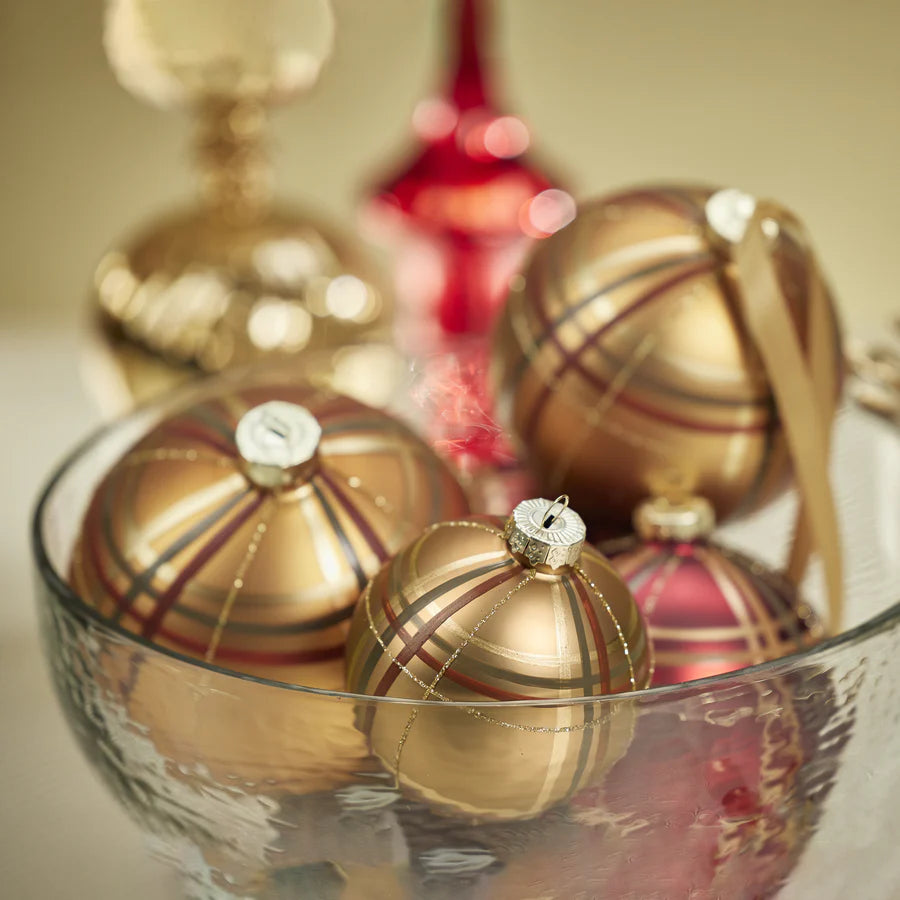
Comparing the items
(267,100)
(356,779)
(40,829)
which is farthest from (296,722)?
(267,100)

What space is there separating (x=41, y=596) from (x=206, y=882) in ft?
0.32

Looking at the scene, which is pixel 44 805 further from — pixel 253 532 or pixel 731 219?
pixel 731 219

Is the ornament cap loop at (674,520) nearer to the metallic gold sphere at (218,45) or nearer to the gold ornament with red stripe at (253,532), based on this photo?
the gold ornament with red stripe at (253,532)

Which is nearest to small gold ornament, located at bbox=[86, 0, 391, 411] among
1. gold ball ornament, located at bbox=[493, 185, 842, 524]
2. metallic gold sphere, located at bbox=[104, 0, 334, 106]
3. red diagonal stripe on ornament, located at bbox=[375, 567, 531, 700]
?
metallic gold sphere, located at bbox=[104, 0, 334, 106]

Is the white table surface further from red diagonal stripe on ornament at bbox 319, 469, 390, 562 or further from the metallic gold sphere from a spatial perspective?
the metallic gold sphere

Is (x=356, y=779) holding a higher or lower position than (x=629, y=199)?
lower

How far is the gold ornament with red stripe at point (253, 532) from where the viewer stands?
35cm

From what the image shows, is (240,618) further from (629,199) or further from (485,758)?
(629,199)

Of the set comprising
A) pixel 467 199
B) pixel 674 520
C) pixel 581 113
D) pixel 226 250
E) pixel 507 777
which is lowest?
pixel 507 777

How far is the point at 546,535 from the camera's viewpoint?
0.31 meters

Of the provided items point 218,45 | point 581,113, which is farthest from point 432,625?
point 581,113

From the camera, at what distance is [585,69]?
0.94 metres

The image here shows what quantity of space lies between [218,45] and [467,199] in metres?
0.22

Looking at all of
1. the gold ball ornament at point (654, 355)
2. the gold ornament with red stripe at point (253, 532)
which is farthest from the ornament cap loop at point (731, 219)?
the gold ornament with red stripe at point (253, 532)
